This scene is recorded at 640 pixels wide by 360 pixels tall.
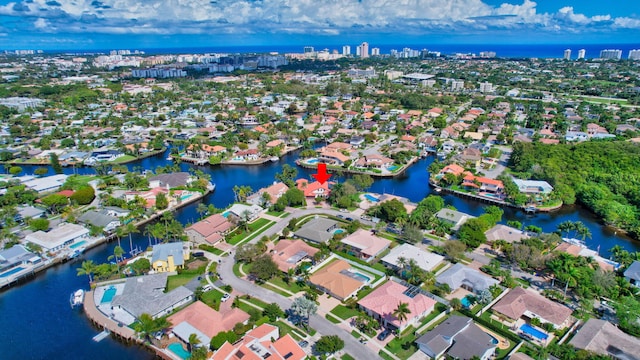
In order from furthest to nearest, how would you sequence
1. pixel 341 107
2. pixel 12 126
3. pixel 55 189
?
pixel 341 107 → pixel 12 126 → pixel 55 189

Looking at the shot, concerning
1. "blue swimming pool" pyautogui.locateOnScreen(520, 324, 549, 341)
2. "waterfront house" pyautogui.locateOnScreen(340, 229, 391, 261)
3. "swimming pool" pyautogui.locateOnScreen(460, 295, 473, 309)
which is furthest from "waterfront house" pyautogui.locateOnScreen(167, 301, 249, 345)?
"blue swimming pool" pyautogui.locateOnScreen(520, 324, 549, 341)

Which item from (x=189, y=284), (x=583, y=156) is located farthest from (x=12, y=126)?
(x=583, y=156)

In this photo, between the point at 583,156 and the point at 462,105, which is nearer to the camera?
the point at 583,156

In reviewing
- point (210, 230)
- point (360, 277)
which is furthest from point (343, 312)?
point (210, 230)

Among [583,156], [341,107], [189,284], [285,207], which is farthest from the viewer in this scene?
[341,107]

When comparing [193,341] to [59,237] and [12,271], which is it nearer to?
[12,271]

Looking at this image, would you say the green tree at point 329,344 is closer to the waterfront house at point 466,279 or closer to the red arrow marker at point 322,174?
the waterfront house at point 466,279

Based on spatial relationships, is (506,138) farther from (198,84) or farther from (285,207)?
(198,84)
